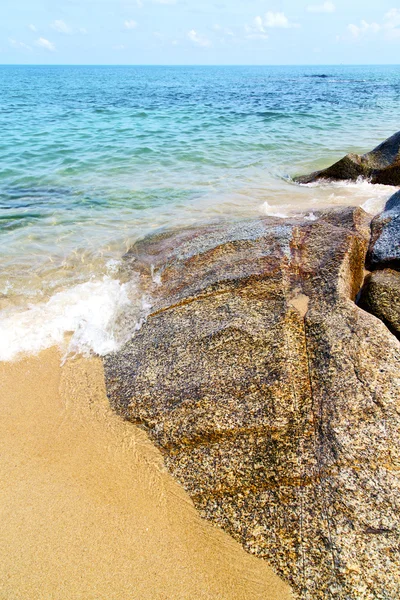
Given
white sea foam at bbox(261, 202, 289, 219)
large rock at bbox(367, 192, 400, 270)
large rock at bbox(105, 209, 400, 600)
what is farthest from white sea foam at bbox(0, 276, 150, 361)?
white sea foam at bbox(261, 202, 289, 219)

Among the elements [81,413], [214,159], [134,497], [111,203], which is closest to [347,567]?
[134,497]

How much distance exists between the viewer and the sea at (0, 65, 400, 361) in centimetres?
554

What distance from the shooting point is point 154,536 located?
2.90 metres

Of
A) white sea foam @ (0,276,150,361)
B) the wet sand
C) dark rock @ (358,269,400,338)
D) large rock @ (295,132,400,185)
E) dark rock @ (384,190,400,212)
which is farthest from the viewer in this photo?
large rock @ (295,132,400,185)

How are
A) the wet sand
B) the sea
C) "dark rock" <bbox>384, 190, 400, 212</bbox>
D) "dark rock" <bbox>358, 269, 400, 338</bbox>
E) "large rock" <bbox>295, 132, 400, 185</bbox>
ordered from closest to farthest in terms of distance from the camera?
the wet sand, "dark rock" <bbox>358, 269, 400, 338</bbox>, the sea, "dark rock" <bbox>384, 190, 400, 212</bbox>, "large rock" <bbox>295, 132, 400, 185</bbox>

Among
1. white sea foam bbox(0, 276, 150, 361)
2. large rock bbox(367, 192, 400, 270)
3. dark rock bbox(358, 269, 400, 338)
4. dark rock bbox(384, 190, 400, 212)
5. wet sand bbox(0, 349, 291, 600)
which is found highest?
dark rock bbox(384, 190, 400, 212)

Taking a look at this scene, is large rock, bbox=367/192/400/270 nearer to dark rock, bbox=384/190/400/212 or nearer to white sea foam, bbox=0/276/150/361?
dark rock, bbox=384/190/400/212

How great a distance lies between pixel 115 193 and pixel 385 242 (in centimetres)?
746

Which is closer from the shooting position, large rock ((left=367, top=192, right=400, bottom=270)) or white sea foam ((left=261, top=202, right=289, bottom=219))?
large rock ((left=367, top=192, right=400, bottom=270))

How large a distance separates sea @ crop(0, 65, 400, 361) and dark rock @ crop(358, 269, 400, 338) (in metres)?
2.64

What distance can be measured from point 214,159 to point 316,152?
4.28 m

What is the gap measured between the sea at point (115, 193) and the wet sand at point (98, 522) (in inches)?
46.1

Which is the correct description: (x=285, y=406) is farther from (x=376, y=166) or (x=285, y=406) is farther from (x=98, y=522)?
(x=376, y=166)

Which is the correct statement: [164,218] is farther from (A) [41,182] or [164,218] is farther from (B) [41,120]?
(B) [41,120]
